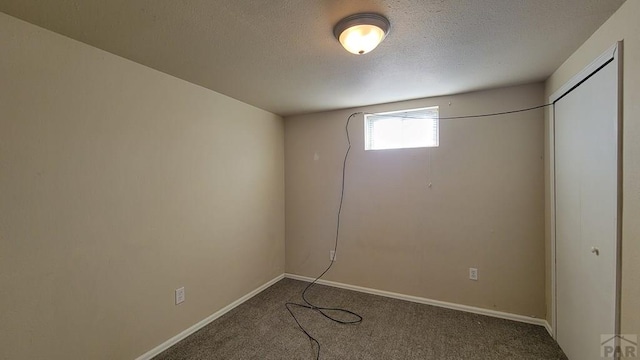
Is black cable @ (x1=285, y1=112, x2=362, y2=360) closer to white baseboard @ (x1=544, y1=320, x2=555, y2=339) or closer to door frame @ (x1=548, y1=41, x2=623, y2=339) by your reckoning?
white baseboard @ (x1=544, y1=320, x2=555, y2=339)

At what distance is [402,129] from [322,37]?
5.75 ft

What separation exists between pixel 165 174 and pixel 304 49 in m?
1.53

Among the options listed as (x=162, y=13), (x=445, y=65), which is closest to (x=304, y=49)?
(x=162, y=13)

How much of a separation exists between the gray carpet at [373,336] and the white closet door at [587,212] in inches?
15.3

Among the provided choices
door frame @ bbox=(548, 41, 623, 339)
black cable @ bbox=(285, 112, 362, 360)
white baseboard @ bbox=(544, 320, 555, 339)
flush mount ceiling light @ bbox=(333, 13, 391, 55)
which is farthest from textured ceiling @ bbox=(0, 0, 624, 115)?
white baseboard @ bbox=(544, 320, 555, 339)

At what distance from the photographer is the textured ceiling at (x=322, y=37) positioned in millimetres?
1342

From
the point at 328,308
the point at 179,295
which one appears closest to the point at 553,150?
the point at 328,308

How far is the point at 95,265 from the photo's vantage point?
1.73 meters

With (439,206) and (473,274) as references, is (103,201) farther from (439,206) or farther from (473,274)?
(473,274)

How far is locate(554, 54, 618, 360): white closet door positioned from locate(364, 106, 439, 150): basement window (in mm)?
1049

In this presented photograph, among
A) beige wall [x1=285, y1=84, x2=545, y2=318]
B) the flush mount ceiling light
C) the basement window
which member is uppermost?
the flush mount ceiling light

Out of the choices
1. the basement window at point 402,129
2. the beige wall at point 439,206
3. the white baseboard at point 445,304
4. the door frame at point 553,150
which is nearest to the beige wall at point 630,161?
the door frame at point 553,150

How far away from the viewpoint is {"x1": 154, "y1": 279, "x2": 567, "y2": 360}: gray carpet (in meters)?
2.04

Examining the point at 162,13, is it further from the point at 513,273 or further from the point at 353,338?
the point at 513,273
